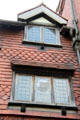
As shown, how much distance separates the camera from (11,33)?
32.9ft

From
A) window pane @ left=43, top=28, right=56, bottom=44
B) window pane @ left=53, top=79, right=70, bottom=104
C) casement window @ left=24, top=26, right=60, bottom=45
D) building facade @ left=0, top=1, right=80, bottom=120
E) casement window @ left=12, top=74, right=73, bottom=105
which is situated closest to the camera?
building facade @ left=0, top=1, right=80, bottom=120

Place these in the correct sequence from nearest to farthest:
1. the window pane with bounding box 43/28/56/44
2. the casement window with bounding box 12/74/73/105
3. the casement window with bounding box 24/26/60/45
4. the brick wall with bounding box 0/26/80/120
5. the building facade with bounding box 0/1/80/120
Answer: the brick wall with bounding box 0/26/80/120 → the building facade with bounding box 0/1/80/120 → the casement window with bounding box 12/74/73/105 → the casement window with bounding box 24/26/60/45 → the window pane with bounding box 43/28/56/44

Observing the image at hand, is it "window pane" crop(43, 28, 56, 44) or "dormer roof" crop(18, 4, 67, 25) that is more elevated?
"dormer roof" crop(18, 4, 67, 25)

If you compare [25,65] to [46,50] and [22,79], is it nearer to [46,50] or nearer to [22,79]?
[22,79]

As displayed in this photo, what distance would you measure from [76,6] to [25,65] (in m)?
5.19

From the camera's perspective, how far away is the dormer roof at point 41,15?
10823mm

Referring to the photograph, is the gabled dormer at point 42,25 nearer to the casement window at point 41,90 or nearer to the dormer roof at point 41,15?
the dormer roof at point 41,15

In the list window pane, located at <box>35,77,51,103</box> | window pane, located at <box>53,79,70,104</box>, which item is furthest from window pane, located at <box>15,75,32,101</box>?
window pane, located at <box>53,79,70,104</box>

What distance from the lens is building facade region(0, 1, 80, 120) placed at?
700 cm

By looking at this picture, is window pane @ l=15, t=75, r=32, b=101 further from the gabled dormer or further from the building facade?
the gabled dormer

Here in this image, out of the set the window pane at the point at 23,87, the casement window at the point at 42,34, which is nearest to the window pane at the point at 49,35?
the casement window at the point at 42,34

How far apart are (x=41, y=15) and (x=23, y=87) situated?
16.2 feet

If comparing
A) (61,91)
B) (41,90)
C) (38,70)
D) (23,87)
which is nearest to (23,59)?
(38,70)

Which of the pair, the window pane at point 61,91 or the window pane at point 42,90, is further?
the window pane at point 61,91
